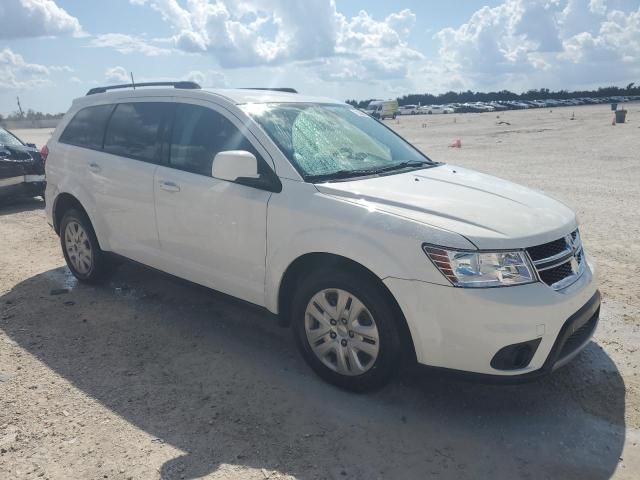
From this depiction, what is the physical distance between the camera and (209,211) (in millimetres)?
3820

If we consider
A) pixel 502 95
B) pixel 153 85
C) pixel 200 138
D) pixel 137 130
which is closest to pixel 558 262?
pixel 200 138

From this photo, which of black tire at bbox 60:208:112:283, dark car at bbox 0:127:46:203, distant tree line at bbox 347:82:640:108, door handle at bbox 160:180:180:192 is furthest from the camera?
distant tree line at bbox 347:82:640:108

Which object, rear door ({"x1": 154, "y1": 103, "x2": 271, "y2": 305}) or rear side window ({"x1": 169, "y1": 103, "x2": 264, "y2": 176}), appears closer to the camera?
rear door ({"x1": 154, "y1": 103, "x2": 271, "y2": 305})

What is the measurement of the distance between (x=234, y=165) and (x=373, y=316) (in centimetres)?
129

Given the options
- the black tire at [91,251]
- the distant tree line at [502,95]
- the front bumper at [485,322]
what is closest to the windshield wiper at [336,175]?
the front bumper at [485,322]

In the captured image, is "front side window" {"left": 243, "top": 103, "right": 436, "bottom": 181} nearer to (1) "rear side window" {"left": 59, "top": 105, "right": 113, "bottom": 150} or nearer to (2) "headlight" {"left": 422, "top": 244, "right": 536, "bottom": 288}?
(2) "headlight" {"left": 422, "top": 244, "right": 536, "bottom": 288}

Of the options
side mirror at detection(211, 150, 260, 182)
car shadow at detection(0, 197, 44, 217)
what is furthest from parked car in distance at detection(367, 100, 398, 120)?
side mirror at detection(211, 150, 260, 182)

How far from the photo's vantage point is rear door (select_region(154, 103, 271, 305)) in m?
→ 3.62

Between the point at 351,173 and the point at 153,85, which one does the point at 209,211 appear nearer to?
the point at 351,173

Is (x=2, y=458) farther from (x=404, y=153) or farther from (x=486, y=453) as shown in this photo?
(x=404, y=153)

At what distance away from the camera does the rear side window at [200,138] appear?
383 cm

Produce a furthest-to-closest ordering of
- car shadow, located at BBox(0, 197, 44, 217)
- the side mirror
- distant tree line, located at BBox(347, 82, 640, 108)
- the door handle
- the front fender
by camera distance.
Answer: distant tree line, located at BBox(347, 82, 640, 108), car shadow, located at BBox(0, 197, 44, 217), the door handle, the side mirror, the front fender

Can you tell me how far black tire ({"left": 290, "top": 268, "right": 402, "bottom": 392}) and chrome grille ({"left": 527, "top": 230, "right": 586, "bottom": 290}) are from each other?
0.86 metres

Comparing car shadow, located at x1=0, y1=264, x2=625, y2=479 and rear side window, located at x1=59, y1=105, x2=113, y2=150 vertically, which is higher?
rear side window, located at x1=59, y1=105, x2=113, y2=150
